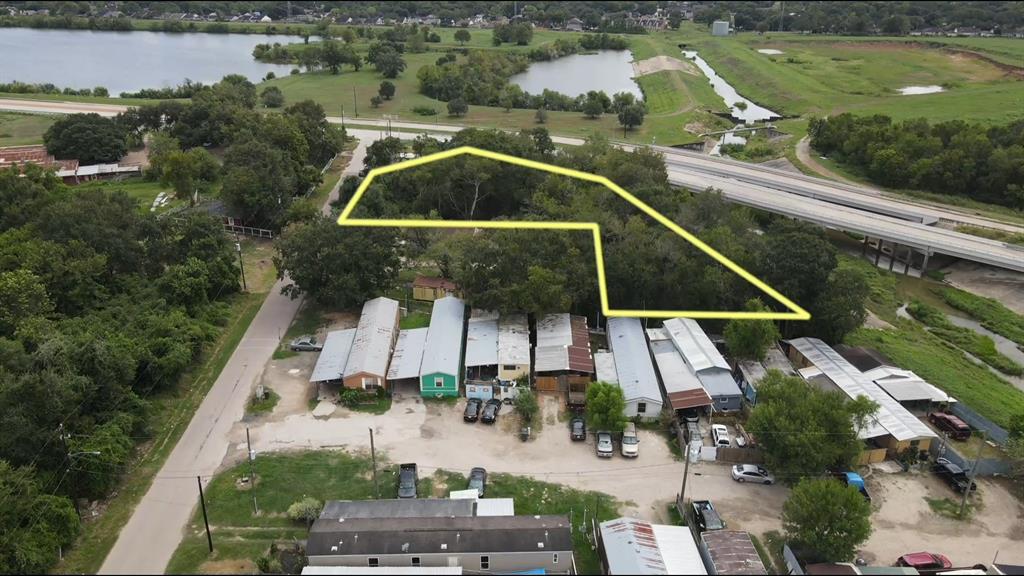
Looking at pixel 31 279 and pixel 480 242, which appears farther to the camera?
pixel 480 242

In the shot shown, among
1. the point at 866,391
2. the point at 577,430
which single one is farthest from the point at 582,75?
the point at 577,430

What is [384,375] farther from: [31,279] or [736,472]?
[31,279]

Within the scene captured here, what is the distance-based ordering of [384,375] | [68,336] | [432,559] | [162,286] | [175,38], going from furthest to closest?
[175,38]
[162,286]
[384,375]
[68,336]
[432,559]

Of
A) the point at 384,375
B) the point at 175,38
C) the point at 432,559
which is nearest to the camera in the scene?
the point at 432,559

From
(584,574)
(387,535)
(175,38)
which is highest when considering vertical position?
(175,38)

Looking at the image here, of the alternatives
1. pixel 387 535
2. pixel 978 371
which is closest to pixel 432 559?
pixel 387 535

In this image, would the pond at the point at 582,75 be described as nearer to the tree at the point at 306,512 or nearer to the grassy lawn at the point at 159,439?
the grassy lawn at the point at 159,439

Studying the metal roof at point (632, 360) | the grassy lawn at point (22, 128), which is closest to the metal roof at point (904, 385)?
the metal roof at point (632, 360)

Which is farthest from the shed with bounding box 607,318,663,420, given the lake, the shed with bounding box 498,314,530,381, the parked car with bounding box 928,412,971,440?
the lake
